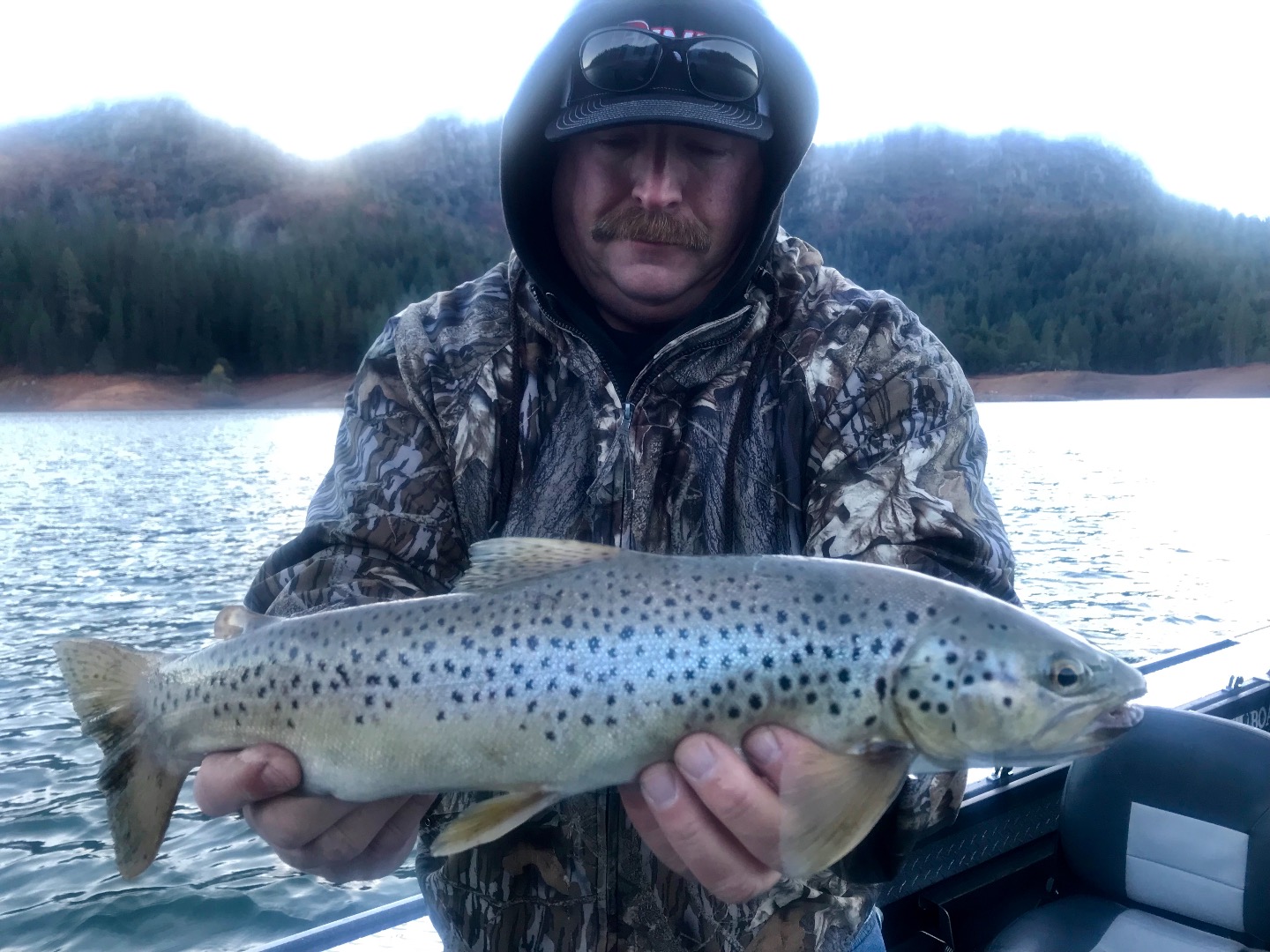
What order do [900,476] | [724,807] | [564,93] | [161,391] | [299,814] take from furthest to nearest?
[161,391]
[564,93]
[900,476]
[299,814]
[724,807]

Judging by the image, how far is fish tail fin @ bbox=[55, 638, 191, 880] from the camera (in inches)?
96.1

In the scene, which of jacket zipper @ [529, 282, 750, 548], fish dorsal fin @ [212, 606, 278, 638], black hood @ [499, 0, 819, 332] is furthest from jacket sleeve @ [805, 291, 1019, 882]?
fish dorsal fin @ [212, 606, 278, 638]

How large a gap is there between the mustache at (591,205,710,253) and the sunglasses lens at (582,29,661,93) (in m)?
0.36

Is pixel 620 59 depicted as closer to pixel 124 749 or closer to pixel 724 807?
pixel 724 807

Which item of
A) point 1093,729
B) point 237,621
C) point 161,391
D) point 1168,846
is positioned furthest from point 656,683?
point 161,391

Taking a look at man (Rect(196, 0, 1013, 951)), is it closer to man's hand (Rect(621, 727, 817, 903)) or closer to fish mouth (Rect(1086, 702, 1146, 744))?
man's hand (Rect(621, 727, 817, 903))

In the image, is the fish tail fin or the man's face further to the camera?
the man's face

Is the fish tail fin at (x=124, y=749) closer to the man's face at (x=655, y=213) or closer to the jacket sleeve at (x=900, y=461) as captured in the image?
the man's face at (x=655, y=213)

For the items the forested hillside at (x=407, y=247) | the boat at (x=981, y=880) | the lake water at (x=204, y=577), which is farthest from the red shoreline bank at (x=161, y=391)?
the boat at (x=981, y=880)

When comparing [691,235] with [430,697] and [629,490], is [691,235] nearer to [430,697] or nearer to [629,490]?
[629,490]

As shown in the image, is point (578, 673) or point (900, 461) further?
point (900, 461)

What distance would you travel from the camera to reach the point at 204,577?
16812mm

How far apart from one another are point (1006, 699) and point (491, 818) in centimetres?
114

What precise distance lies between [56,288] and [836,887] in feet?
283
